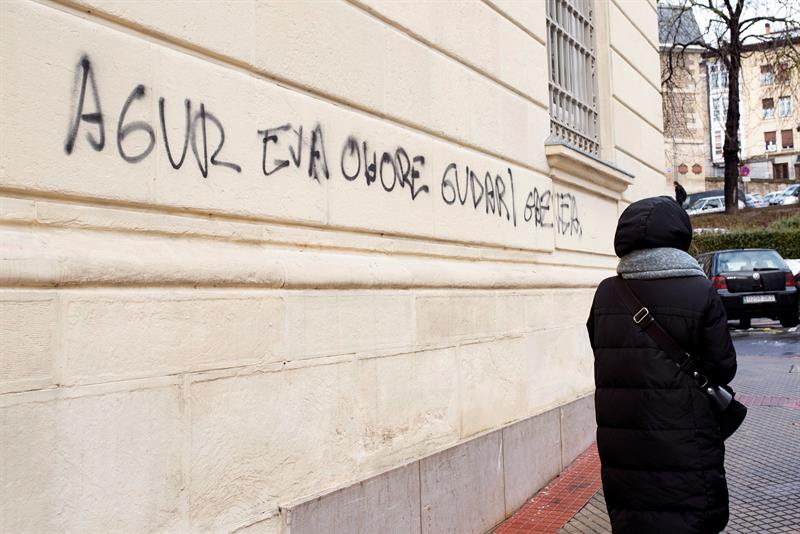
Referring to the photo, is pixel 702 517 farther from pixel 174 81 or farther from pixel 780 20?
pixel 780 20

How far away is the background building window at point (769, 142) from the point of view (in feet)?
224

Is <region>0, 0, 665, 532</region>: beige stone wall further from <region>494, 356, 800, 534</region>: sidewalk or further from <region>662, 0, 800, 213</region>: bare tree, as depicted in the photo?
<region>662, 0, 800, 213</region>: bare tree

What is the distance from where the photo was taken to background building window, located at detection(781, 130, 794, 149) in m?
66.8

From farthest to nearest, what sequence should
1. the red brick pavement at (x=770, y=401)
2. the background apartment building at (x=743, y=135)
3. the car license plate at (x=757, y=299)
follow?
the background apartment building at (x=743, y=135) → the car license plate at (x=757, y=299) → the red brick pavement at (x=770, y=401)

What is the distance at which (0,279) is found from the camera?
2.22 meters

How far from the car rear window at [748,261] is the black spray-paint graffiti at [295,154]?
458 inches

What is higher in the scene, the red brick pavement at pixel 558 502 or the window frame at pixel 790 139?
the window frame at pixel 790 139

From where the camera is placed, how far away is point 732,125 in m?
31.6

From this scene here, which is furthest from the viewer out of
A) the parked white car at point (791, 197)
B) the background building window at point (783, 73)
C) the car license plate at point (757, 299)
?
the parked white car at point (791, 197)

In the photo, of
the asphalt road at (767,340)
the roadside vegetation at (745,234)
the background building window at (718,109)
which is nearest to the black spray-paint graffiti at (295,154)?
the asphalt road at (767,340)

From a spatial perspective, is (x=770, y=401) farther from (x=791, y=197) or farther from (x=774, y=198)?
(x=774, y=198)

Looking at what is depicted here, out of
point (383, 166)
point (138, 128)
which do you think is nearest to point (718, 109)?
point (383, 166)

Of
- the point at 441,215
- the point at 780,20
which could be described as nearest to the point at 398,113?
the point at 441,215

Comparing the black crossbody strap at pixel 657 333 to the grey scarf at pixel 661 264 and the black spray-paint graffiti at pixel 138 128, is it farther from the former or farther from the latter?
the black spray-paint graffiti at pixel 138 128
